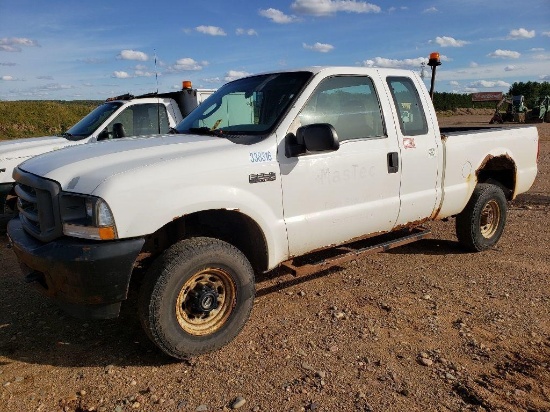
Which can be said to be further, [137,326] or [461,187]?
[461,187]

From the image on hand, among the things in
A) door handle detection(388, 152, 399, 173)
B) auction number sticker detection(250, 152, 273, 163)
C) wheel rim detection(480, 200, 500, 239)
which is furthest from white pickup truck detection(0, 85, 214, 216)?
wheel rim detection(480, 200, 500, 239)

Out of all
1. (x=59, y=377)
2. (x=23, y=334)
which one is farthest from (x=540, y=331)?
(x=23, y=334)

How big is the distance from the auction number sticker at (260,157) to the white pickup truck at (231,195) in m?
0.01

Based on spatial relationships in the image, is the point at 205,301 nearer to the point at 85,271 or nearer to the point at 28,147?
the point at 85,271

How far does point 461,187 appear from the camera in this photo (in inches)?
196

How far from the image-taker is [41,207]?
3023mm

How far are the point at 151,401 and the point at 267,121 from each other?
2.19 m

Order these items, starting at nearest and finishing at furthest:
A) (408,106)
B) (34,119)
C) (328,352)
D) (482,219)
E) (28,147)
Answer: (328,352)
(408,106)
(482,219)
(28,147)
(34,119)

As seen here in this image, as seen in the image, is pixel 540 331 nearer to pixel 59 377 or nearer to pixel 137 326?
pixel 137 326

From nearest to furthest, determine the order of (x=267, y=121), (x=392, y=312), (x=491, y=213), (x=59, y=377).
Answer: (x=59, y=377) < (x=267, y=121) < (x=392, y=312) < (x=491, y=213)

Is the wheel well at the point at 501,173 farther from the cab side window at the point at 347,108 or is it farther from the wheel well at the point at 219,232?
the wheel well at the point at 219,232

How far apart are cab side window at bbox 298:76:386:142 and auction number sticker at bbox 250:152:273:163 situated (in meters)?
0.45

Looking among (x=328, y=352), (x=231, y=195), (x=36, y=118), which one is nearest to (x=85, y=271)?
(x=231, y=195)

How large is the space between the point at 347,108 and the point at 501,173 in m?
2.93
